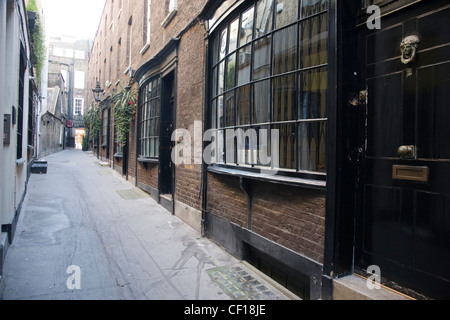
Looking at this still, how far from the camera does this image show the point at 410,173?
2.33 meters

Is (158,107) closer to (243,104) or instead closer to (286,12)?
(243,104)

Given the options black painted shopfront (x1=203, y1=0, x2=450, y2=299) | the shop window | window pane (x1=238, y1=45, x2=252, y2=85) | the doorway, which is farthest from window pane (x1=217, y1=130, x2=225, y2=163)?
the shop window

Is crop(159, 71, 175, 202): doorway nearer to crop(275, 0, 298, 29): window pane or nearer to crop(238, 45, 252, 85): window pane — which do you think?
crop(238, 45, 252, 85): window pane

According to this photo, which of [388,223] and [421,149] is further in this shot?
[388,223]

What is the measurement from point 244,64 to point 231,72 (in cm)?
38

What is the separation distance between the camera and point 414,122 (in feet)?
7.67

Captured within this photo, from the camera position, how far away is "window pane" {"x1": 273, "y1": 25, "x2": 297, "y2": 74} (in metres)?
3.28

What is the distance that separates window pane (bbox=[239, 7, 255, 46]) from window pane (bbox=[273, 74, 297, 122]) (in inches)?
40.2

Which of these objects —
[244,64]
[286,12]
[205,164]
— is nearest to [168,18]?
[244,64]

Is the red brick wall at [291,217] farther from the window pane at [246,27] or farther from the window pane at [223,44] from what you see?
the window pane at [223,44]

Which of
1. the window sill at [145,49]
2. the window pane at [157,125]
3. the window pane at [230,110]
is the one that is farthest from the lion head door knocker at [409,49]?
the window sill at [145,49]

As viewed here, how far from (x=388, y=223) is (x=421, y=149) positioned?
683mm
